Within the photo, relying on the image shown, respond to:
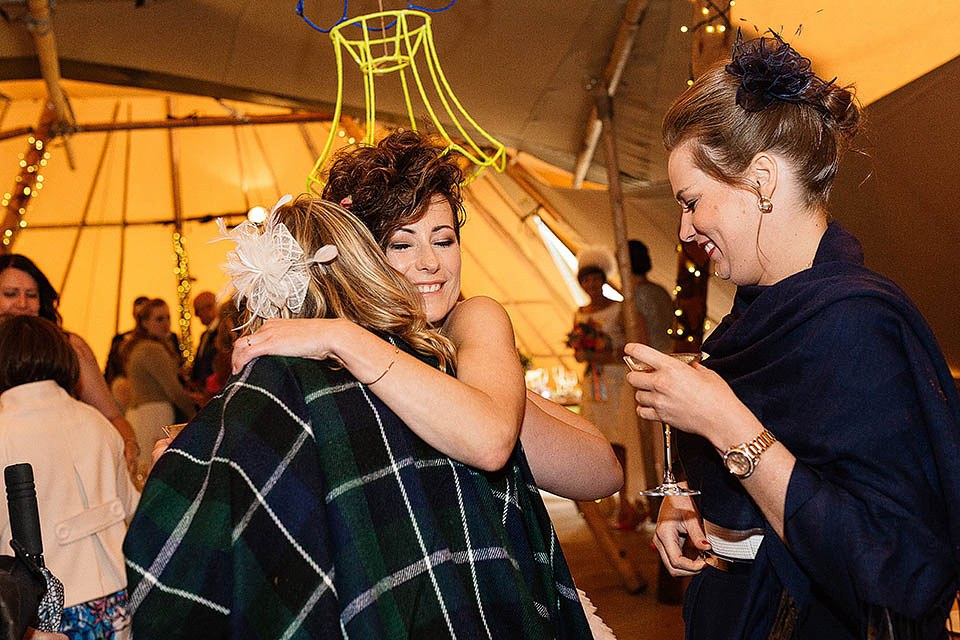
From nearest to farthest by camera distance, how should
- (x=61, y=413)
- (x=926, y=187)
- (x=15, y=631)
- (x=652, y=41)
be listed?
(x=15, y=631), (x=61, y=413), (x=926, y=187), (x=652, y=41)

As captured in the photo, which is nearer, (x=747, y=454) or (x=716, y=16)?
(x=747, y=454)

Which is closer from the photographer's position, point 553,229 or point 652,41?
point 652,41

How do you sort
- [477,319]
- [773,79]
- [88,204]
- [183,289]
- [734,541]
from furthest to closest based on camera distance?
[88,204], [183,289], [477,319], [734,541], [773,79]

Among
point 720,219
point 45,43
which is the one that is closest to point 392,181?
point 720,219

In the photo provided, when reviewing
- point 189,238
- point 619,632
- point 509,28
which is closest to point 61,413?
point 619,632

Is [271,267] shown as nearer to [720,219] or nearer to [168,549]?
[168,549]

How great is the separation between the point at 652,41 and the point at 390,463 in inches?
178

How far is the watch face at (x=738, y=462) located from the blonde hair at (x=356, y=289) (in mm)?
501

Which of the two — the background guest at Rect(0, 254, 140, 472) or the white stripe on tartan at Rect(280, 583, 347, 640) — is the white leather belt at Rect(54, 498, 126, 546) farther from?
the white stripe on tartan at Rect(280, 583, 347, 640)

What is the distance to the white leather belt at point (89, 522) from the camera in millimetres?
2863

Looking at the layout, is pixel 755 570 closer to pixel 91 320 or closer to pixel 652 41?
pixel 652 41

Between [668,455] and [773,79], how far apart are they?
2.31ft

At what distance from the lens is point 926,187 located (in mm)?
3617

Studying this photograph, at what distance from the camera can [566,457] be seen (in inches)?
70.7
